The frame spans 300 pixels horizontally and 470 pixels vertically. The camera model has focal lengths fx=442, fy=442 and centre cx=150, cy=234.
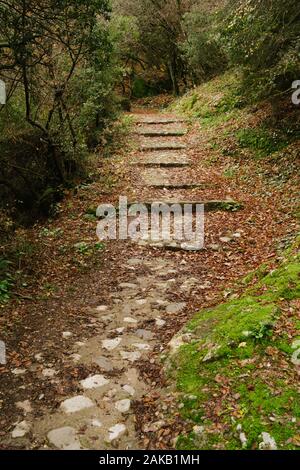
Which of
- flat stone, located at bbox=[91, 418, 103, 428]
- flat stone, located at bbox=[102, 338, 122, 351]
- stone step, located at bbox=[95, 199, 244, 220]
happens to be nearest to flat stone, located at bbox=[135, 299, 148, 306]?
flat stone, located at bbox=[102, 338, 122, 351]

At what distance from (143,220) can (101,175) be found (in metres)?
3.05

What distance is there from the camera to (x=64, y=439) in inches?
140

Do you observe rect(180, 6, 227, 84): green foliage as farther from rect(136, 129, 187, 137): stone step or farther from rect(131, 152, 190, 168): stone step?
rect(131, 152, 190, 168): stone step

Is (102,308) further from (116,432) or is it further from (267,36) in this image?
(267,36)

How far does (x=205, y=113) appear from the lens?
16.3 meters

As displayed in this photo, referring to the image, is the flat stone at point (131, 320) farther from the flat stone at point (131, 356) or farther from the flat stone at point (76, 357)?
A: the flat stone at point (76, 357)

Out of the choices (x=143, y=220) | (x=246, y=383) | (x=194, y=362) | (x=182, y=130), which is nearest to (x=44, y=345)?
(x=194, y=362)

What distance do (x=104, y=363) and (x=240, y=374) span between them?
1.49 metres

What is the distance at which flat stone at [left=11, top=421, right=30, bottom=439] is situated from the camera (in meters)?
3.63

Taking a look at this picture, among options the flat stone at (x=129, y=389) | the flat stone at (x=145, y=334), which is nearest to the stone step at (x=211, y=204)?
the flat stone at (x=145, y=334)

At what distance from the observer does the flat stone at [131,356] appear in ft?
15.3
